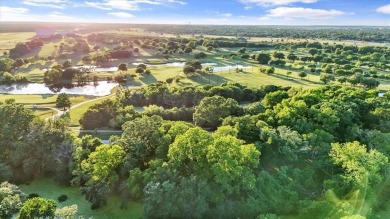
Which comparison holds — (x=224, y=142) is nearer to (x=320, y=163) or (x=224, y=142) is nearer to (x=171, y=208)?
(x=171, y=208)

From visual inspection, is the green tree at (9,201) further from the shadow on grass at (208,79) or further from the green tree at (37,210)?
the shadow on grass at (208,79)

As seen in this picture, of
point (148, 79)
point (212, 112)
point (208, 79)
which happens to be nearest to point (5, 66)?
point (148, 79)

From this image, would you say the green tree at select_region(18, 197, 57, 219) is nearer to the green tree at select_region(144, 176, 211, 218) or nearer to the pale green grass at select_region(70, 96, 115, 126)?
the green tree at select_region(144, 176, 211, 218)

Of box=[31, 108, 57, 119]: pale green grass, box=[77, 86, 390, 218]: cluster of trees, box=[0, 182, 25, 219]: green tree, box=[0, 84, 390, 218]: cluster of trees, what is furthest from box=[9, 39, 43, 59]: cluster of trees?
box=[0, 182, 25, 219]: green tree

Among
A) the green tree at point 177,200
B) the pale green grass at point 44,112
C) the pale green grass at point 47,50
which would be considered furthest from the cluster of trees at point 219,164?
the pale green grass at point 47,50

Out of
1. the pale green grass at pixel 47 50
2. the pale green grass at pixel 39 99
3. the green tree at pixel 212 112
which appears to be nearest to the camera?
the green tree at pixel 212 112

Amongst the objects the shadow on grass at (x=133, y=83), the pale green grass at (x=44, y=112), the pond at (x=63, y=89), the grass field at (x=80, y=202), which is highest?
the shadow on grass at (x=133, y=83)

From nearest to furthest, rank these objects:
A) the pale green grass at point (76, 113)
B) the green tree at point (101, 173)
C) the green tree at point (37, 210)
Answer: the green tree at point (37, 210), the green tree at point (101, 173), the pale green grass at point (76, 113)
